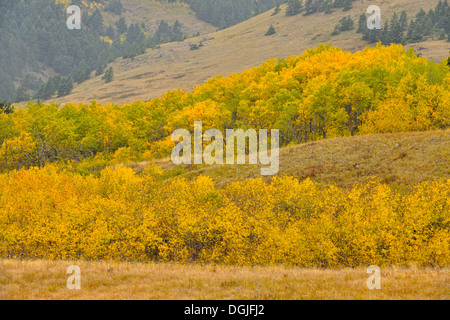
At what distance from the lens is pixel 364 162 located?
47.1 m

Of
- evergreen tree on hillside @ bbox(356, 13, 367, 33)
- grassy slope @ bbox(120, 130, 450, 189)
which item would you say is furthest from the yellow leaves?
evergreen tree on hillside @ bbox(356, 13, 367, 33)

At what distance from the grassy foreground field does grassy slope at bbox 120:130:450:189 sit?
25143 mm

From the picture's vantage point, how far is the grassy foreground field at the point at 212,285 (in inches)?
604

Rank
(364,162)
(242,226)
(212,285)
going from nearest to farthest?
(212,285) < (242,226) < (364,162)

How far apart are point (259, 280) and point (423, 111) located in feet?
154

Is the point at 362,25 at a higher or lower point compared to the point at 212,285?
higher

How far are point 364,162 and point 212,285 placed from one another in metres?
34.5

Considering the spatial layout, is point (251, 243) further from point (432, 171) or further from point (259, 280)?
point (432, 171)

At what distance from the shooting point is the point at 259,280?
1783 cm

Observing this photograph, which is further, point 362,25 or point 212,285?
point 362,25

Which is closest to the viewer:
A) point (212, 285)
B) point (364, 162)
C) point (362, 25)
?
point (212, 285)

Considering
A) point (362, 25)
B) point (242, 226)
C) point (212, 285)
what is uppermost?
point (362, 25)

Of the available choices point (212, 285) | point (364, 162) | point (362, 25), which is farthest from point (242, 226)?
point (362, 25)

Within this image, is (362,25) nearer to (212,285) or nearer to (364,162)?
(364,162)
